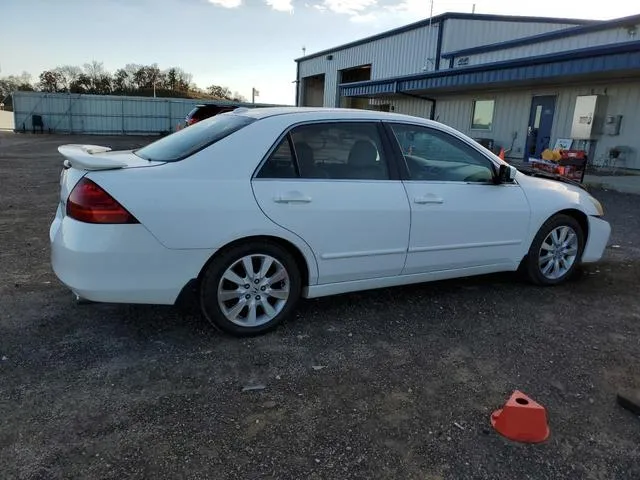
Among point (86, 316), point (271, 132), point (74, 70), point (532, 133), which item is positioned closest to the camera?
point (271, 132)

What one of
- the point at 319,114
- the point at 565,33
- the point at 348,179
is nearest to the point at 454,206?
the point at 348,179

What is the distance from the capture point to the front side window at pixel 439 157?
4.00 metres

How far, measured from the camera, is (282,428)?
8.35ft

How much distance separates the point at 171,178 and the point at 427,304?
2382 millimetres

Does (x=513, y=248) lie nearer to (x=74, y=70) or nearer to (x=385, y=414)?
(x=385, y=414)

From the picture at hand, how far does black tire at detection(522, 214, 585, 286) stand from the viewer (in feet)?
15.2

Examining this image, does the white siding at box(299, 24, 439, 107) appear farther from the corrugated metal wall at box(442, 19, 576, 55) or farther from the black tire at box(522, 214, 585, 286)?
the black tire at box(522, 214, 585, 286)

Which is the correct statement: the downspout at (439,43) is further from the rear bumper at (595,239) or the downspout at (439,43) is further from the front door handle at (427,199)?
the front door handle at (427,199)

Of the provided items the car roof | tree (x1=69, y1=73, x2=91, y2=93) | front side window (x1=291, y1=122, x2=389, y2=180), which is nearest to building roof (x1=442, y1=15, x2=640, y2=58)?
the car roof

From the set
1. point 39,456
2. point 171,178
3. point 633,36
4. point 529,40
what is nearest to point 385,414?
point 39,456

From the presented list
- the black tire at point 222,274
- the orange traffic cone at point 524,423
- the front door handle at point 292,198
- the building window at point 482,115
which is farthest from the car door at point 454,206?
the building window at point 482,115

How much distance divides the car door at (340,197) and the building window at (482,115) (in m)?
16.5

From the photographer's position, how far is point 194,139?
12.0 feet

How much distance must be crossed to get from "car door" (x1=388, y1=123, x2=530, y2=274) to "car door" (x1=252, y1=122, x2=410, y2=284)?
0.15 metres
